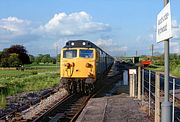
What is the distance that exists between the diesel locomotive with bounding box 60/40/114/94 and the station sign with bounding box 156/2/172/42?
1571 cm

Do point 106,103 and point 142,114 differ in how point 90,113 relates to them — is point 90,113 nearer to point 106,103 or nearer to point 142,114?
point 142,114

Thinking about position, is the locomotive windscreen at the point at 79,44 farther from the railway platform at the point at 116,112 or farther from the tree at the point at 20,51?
the tree at the point at 20,51

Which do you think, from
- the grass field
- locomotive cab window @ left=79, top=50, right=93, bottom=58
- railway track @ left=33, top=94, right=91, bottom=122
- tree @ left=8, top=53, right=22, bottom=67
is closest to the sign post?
railway track @ left=33, top=94, right=91, bottom=122

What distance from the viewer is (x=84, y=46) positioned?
86.2 ft

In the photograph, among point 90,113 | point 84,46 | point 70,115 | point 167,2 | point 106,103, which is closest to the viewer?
point 167,2

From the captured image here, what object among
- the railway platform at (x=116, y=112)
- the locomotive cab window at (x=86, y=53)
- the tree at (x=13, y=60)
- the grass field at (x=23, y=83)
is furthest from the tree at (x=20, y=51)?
the railway platform at (x=116, y=112)

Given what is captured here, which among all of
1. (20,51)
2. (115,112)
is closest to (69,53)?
(115,112)

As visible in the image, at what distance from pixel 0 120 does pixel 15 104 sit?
21.2ft

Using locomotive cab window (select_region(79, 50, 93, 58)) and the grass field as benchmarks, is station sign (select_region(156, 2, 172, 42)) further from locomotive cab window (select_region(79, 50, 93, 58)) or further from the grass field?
locomotive cab window (select_region(79, 50, 93, 58))

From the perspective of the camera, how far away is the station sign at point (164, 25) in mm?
8266

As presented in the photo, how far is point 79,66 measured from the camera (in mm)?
25453

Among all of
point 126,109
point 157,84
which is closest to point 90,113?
point 126,109

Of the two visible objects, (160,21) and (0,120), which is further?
(0,120)

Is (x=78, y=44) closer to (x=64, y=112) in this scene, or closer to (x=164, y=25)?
(x=64, y=112)
